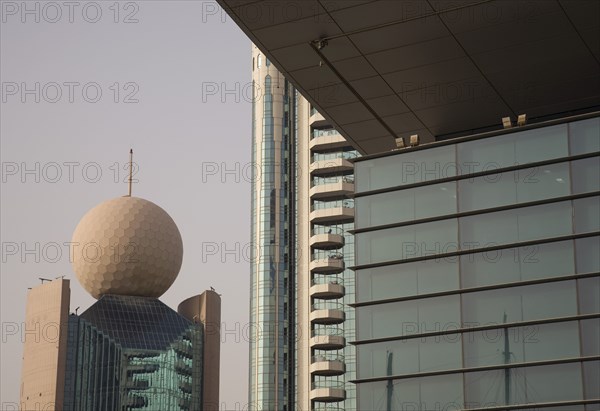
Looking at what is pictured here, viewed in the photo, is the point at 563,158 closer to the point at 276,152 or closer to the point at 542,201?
the point at 542,201

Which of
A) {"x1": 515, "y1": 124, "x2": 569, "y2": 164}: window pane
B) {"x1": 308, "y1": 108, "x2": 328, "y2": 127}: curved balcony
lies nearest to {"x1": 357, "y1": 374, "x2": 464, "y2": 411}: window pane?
{"x1": 515, "y1": 124, "x2": 569, "y2": 164}: window pane

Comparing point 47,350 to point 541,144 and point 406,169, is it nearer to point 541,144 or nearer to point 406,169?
point 406,169

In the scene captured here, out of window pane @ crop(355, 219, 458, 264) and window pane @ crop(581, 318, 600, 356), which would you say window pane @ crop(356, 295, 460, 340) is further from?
window pane @ crop(581, 318, 600, 356)

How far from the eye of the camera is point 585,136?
736 inches

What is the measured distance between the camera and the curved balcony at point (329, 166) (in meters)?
81.5

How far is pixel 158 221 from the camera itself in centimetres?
8556

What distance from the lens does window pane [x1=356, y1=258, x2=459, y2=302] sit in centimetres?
1938

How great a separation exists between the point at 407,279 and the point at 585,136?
3713mm

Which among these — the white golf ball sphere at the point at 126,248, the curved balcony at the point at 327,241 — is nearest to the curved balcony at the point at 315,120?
the curved balcony at the point at 327,241

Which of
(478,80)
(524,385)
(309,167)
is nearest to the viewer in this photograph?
(524,385)

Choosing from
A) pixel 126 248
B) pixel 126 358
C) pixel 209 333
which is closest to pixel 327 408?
pixel 209 333

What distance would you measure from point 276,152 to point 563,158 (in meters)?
82.1

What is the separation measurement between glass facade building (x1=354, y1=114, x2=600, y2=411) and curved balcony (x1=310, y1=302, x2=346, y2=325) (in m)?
58.8

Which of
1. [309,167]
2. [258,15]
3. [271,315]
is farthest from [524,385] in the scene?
[271,315]
